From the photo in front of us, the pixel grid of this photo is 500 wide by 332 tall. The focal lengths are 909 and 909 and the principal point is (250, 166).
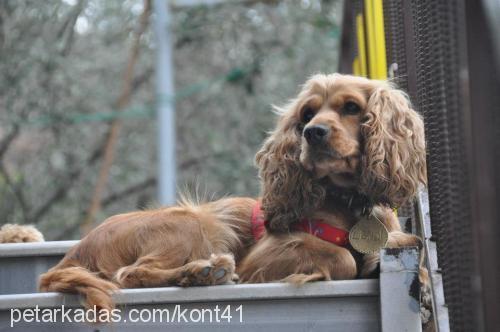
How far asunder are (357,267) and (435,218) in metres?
0.38

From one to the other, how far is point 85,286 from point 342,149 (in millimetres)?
1040

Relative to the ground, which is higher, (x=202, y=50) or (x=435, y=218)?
(x=202, y=50)

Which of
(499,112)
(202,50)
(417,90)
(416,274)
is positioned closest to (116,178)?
(202,50)

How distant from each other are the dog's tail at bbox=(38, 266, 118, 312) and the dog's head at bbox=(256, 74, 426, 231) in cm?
77

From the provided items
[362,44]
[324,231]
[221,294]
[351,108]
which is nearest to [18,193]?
[362,44]

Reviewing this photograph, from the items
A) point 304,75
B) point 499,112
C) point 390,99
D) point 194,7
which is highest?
point 194,7

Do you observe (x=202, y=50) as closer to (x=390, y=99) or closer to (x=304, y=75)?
(x=304, y=75)

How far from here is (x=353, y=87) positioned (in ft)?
11.6

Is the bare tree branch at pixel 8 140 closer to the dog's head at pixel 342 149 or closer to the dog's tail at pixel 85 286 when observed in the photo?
the dog's head at pixel 342 149

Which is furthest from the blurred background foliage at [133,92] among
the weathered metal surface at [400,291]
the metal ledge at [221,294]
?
the weathered metal surface at [400,291]

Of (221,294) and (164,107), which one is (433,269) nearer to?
(221,294)

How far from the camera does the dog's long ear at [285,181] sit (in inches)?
133

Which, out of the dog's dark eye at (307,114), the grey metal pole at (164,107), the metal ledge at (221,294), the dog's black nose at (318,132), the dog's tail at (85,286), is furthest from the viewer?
the grey metal pole at (164,107)

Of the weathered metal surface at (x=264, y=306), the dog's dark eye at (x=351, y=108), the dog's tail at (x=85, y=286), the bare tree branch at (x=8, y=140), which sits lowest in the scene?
the weathered metal surface at (x=264, y=306)
